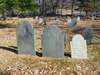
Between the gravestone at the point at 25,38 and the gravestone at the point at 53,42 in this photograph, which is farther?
the gravestone at the point at 25,38

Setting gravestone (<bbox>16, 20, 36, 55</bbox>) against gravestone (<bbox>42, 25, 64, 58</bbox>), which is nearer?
gravestone (<bbox>42, 25, 64, 58</bbox>)

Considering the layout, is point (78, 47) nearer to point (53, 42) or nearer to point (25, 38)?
point (53, 42)

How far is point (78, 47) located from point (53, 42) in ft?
3.15

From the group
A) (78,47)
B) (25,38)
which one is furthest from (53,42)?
(25,38)

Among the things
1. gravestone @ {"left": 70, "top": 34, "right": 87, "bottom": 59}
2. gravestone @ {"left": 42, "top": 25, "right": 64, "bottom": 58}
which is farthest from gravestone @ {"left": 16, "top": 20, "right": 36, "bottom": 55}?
gravestone @ {"left": 70, "top": 34, "right": 87, "bottom": 59}

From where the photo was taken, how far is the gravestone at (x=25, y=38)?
1191cm

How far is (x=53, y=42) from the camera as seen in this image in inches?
460

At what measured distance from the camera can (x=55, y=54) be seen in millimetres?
11734

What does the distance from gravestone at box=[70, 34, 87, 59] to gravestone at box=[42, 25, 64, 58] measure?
0.45 m

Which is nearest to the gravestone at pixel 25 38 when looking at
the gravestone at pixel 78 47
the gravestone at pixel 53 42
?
the gravestone at pixel 53 42

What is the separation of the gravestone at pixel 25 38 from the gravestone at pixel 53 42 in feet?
1.77

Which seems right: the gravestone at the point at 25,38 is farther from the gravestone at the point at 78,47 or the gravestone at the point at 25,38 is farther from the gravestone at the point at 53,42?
the gravestone at the point at 78,47

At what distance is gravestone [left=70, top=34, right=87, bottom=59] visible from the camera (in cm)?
1159

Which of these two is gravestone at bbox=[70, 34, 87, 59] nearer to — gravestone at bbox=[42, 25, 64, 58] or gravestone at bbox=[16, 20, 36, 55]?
gravestone at bbox=[42, 25, 64, 58]
